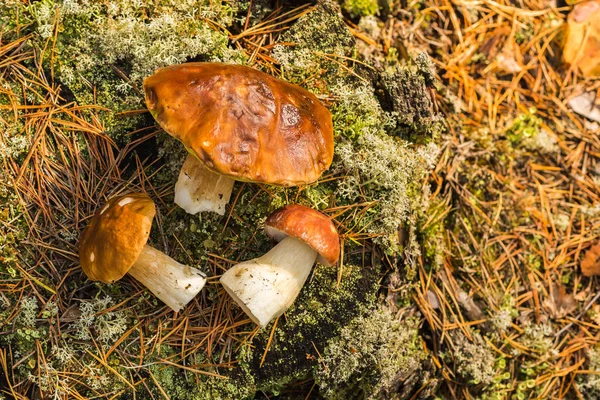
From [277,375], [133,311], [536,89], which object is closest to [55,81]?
[133,311]

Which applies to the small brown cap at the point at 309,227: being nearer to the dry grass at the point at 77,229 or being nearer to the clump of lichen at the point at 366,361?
the dry grass at the point at 77,229

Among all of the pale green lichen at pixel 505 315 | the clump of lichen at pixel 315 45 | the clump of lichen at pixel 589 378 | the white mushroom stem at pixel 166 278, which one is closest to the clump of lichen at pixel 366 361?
the pale green lichen at pixel 505 315

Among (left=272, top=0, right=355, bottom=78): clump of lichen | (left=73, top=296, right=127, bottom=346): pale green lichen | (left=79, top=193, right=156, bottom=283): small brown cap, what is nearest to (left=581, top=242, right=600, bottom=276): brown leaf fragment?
(left=272, top=0, right=355, bottom=78): clump of lichen

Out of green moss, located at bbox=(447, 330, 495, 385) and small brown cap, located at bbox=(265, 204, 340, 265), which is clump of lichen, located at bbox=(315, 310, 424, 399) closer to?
green moss, located at bbox=(447, 330, 495, 385)

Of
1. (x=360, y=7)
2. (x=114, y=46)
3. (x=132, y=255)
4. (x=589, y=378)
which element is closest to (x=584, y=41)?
(x=360, y=7)

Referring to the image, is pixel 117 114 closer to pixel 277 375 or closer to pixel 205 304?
pixel 205 304
